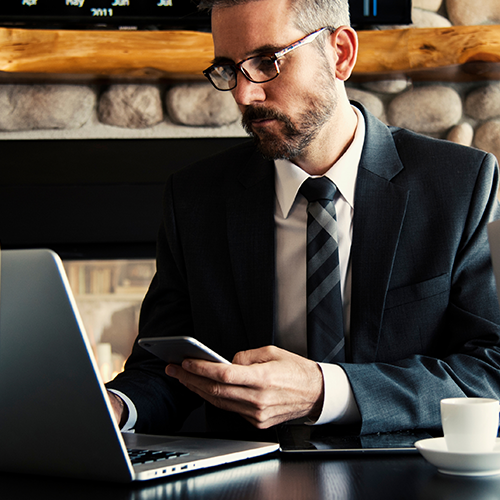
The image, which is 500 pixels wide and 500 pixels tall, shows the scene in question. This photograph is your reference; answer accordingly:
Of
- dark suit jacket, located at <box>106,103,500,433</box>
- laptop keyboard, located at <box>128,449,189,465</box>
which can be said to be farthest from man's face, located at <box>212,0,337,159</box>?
laptop keyboard, located at <box>128,449,189,465</box>

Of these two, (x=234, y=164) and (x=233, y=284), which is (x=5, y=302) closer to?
(x=233, y=284)

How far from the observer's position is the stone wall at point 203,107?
2.00 meters

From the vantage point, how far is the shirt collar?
4.03ft

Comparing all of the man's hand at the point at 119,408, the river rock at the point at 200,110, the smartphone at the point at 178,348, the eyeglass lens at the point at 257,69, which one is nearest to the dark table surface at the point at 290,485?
the smartphone at the point at 178,348

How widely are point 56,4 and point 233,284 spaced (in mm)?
1228

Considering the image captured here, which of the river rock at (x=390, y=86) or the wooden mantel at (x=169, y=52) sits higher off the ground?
the wooden mantel at (x=169, y=52)

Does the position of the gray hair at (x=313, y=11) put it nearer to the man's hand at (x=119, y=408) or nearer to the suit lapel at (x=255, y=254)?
the suit lapel at (x=255, y=254)

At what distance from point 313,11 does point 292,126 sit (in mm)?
228

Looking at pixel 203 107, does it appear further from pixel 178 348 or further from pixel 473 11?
pixel 178 348

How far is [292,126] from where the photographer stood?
1220 mm

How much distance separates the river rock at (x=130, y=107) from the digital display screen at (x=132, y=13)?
0.67 ft

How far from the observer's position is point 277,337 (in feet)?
3.98

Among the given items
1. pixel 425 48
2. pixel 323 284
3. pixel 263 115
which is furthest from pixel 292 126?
pixel 425 48

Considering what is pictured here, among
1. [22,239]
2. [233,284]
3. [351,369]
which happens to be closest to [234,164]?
[233,284]
